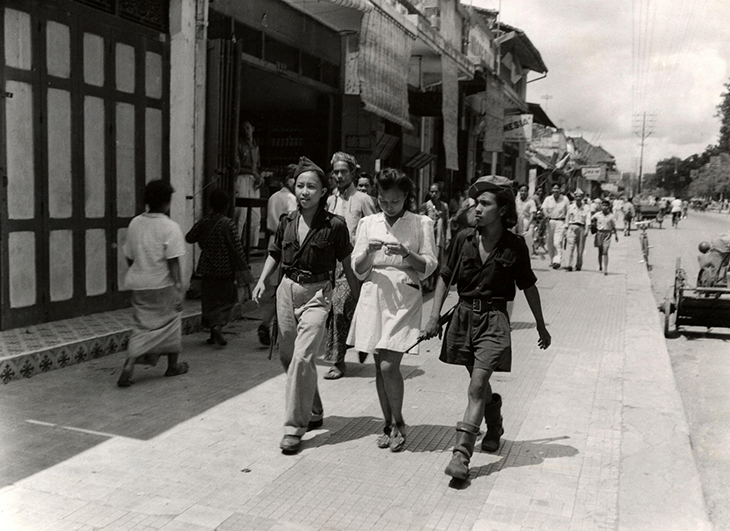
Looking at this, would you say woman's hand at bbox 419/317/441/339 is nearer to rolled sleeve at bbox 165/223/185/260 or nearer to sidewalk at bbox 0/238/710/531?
sidewalk at bbox 0/238/710/531

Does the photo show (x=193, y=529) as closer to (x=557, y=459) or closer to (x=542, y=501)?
(x=542, y=501)

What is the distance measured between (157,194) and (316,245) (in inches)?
69.5

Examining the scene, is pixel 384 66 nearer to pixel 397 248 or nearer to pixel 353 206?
pixel 353 206

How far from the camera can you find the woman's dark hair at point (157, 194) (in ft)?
18.3

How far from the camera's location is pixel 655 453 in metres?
4.43

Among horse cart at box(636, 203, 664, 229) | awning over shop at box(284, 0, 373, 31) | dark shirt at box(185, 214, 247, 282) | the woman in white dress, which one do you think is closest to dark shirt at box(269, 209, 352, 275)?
the woman in white dress

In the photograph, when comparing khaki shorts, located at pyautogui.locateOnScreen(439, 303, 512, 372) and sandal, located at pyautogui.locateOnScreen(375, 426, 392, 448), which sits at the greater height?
khaki shorts, located at pyautogui.locateOnScreen(439, 303, 512, 372)

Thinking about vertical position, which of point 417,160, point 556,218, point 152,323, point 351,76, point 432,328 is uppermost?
point 351,76

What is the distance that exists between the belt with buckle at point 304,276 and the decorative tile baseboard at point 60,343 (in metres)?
2.47

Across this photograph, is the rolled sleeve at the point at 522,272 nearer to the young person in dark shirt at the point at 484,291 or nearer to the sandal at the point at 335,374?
the young person in dark shirt at the point at 484,291

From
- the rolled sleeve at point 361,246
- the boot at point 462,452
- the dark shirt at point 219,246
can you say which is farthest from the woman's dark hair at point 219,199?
the boot at point 462,452

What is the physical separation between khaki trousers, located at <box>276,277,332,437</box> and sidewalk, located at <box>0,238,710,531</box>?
242 mm

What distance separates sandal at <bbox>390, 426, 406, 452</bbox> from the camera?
434 centimetres

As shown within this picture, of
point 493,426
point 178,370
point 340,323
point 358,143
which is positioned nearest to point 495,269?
point 493,426
